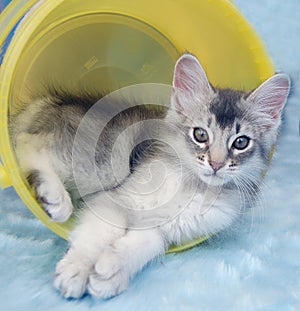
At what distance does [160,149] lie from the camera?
155 centimetres

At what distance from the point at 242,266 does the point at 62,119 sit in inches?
26.2

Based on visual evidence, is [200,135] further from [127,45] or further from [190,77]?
[127,45]

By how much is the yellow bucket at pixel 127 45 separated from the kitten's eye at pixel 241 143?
9.3 inches

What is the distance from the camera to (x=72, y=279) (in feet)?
4.42

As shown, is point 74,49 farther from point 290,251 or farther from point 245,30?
point 290,251

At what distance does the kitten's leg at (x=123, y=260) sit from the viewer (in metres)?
1.35

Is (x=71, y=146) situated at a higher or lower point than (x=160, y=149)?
higher

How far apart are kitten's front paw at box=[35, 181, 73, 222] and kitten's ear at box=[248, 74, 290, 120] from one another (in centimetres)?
57

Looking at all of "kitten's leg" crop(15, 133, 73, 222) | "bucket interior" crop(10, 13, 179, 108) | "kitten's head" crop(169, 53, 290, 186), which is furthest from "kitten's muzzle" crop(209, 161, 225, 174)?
"bucket interior" crop(10, 13, 179, 108)

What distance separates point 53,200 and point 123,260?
0.24m

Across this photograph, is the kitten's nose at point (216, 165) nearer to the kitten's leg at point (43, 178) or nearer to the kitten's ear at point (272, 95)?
the kitten's ear at point (272, 95)

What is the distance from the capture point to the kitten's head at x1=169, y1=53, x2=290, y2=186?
1432 mm

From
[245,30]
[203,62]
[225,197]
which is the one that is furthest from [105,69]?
[225,197]

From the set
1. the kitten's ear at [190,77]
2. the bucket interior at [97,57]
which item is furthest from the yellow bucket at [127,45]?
the kitten's ear at [190,77]
